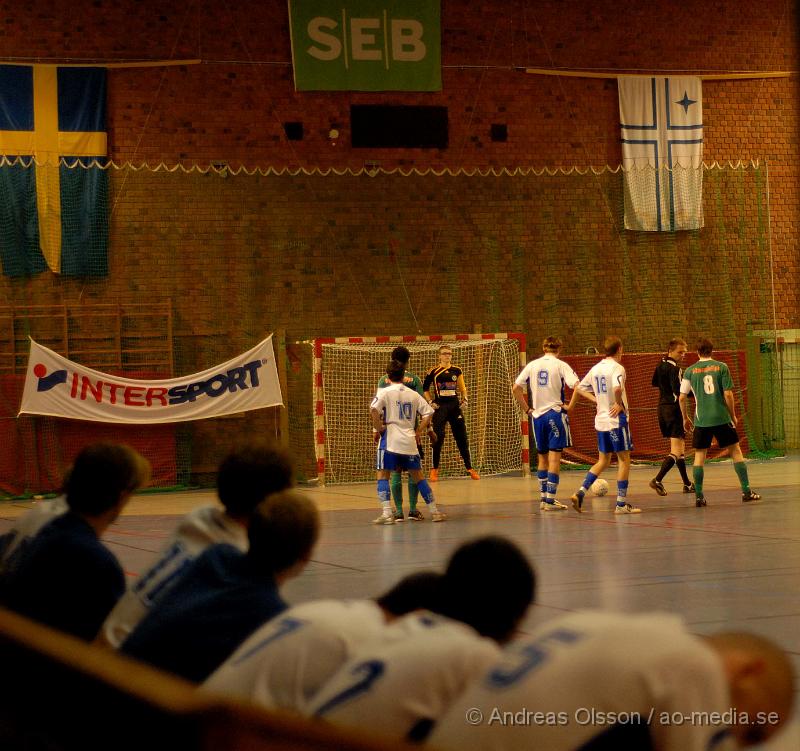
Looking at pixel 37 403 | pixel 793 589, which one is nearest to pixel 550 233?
pixel 37 403

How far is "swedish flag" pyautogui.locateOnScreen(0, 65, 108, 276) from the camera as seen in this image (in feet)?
57.8

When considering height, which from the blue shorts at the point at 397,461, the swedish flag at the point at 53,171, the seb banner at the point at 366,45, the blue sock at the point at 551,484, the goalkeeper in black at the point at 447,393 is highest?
the seb banner at the point at 366,45

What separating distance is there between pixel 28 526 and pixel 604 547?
653 centimetres

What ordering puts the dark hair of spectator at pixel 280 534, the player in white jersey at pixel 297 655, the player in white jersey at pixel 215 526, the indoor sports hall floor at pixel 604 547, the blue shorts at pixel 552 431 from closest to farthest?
the player in white jersey at pixel 297 655 < the dark hair of spectator at pixel 280 534 < the player in white jersey at pixel 215 526 < the indoor sports hall floor at pixel 604 547 < the blue shorts at pixel 552 431

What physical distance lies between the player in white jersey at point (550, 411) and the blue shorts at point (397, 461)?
5.46 ft

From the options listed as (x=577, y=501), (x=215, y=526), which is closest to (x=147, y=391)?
(x=577, y=501)

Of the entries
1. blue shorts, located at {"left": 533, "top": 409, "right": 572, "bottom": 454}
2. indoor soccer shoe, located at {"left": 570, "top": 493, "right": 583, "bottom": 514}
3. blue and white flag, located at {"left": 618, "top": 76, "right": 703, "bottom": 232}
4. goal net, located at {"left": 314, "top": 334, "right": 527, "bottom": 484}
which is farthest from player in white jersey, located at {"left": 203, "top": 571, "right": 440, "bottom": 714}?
blue and white flag, located at {"left": 618, "top": 76, "right": 703, "bottom": 232}

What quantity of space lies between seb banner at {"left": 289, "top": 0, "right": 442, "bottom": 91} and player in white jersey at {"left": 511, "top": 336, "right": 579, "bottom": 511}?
747cm

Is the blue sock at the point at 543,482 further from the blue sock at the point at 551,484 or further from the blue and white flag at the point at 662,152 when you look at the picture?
the blue and white flag at the point at 662,152

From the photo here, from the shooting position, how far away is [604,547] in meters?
9.97

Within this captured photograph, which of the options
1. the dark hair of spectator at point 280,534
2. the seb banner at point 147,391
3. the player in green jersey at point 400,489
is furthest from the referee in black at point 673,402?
the dark hair of spectator at point 280,534

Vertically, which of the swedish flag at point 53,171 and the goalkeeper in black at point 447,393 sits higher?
the swedish flag at point 53,171

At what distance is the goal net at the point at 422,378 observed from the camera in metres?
18.6

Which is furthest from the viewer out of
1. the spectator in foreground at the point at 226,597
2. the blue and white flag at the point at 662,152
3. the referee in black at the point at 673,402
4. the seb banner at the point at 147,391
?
the blue and white flag at the point at 662,152
